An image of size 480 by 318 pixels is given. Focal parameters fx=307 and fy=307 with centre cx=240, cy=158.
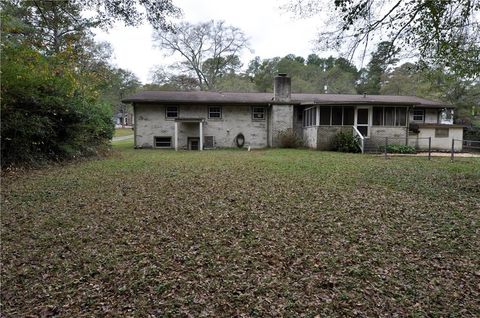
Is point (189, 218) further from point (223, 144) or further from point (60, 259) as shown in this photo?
point (223, 144)

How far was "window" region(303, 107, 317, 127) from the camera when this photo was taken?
1750 centimetres

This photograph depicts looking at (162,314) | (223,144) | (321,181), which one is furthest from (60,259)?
(223,144)

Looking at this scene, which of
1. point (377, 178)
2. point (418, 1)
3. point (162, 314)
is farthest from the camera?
point (377, 178)

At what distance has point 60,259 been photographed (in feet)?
11.6

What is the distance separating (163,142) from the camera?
18516mm

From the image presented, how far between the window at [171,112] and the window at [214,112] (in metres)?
2.04

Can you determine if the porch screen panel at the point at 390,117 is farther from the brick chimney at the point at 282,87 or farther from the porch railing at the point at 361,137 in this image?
the brick chimney at the point at 282,87

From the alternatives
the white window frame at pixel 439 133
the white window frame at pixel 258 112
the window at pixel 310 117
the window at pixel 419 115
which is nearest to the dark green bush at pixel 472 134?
the window at pixel 419 115

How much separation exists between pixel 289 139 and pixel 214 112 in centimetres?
485

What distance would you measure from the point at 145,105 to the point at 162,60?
18.3 metres

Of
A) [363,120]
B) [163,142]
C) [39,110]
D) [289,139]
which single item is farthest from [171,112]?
[363,120]

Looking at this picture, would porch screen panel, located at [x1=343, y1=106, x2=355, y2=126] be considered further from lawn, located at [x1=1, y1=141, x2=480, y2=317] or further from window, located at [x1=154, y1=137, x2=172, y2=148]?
lawn, located at [x1=1, y1=141, x2=480, y2=317]

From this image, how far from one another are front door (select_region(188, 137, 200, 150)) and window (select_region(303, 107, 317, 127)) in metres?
6.77

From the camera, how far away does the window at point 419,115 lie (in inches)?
769
